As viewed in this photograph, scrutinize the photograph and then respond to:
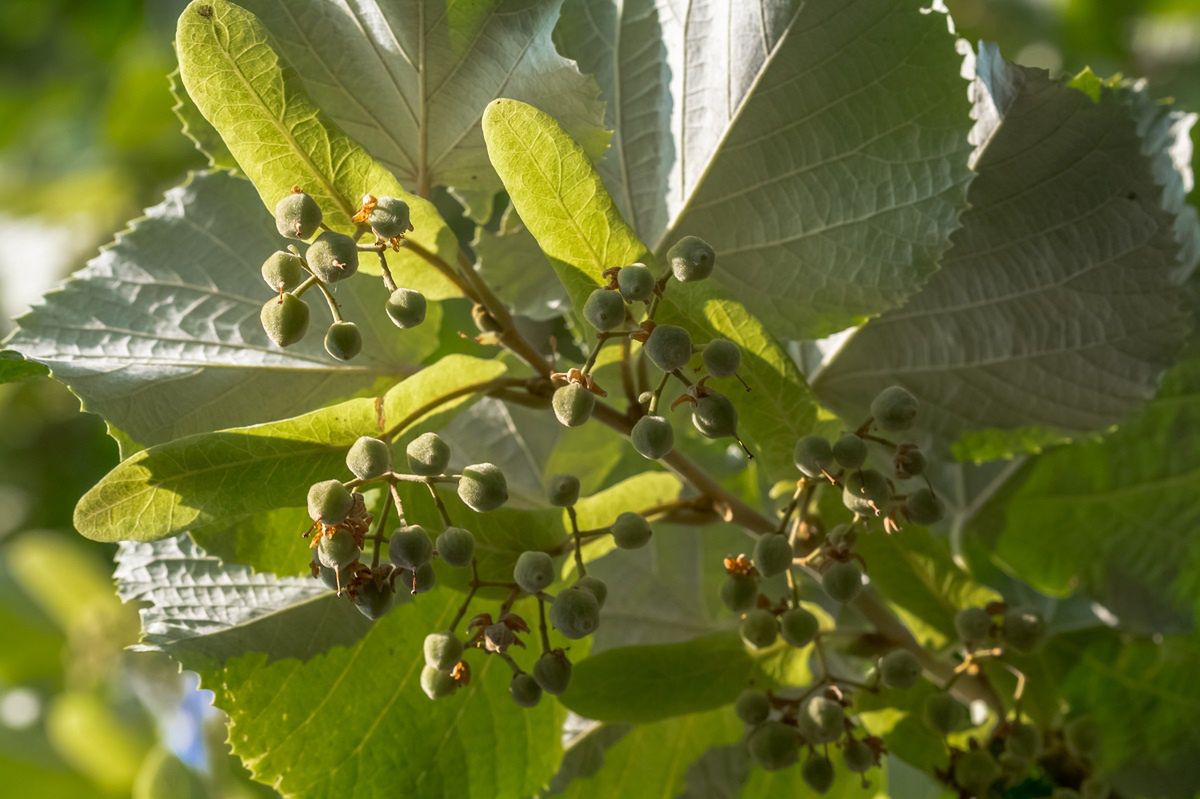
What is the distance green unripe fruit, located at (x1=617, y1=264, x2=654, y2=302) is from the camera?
783 millimetres

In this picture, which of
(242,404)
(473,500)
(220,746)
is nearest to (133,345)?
(242,404)

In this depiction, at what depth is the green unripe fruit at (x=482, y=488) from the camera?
0.79 meters

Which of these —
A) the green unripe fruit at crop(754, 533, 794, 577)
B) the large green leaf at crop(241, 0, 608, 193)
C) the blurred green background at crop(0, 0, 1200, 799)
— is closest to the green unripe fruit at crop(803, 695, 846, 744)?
the green unripe fruit at crop(754, 533, 794, 577)

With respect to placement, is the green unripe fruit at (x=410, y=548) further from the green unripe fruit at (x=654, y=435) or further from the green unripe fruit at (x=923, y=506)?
the green unripe fruit at (x=923, y=506)

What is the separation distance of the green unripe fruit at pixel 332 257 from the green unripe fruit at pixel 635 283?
0.55 ft

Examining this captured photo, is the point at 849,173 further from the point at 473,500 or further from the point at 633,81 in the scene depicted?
the point at 473,500

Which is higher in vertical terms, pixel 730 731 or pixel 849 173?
pixel 849 173

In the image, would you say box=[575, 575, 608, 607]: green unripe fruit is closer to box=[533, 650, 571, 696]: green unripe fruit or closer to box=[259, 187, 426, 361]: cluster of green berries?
box=[533, 650, 571, 696]: green unripe fruit

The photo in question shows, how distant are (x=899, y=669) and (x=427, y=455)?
435mm

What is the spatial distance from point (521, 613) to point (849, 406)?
1.29 feet

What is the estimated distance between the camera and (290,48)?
91cm

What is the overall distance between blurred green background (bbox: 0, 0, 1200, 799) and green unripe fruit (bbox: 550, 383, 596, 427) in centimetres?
158

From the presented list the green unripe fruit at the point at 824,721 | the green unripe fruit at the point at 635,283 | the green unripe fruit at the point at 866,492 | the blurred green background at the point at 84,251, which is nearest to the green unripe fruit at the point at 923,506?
the green unripe fruit at the point at 866,492

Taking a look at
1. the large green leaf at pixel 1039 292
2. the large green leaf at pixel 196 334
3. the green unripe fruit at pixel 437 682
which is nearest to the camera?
the green unripe fruit at pixel 437 682
